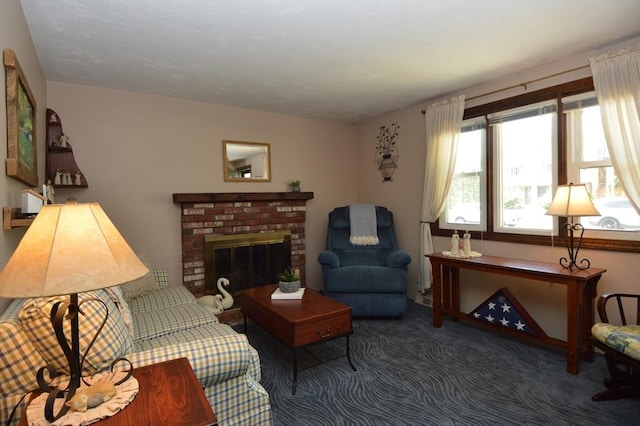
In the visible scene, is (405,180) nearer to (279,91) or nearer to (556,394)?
(279,91)

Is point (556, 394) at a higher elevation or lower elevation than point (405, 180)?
lower

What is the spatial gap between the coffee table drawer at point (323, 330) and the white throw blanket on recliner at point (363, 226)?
1698 millimetres

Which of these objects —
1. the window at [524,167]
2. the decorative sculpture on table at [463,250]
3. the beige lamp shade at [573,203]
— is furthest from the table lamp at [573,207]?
the decorative sculpture on table at [463,250]

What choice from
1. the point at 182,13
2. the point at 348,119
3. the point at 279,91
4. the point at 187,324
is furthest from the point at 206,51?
the point at 348,119

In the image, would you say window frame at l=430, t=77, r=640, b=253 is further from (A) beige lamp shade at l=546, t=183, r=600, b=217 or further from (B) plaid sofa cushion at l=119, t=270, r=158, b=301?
(B) plaid sofa cushion at l=119, t=270, r=158, b=301

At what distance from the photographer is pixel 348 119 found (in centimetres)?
478

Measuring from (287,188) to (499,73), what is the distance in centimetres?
264

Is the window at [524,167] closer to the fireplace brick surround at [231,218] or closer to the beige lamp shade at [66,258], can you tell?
the fireplace brick surround at [231,218]

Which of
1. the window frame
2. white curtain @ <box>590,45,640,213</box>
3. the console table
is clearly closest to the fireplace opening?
the console table

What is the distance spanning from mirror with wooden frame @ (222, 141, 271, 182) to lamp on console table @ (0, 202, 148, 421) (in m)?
2.97

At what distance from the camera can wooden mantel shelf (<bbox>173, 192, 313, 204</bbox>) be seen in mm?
3650

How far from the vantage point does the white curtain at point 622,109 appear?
7.90ft

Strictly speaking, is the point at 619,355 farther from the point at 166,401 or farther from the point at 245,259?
the point at 245,259

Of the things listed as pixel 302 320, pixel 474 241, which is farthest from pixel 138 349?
pixel 474 241
